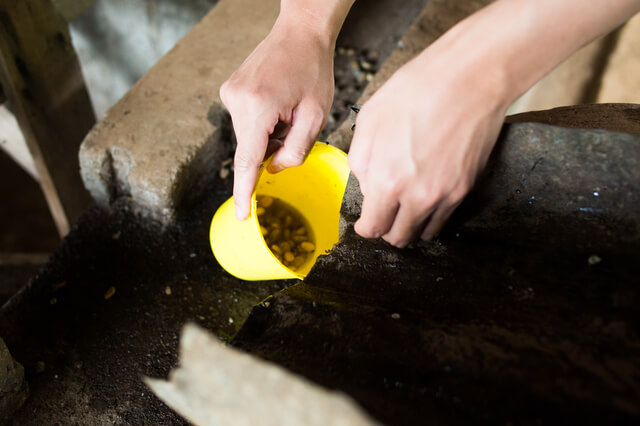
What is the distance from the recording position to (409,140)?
33.1 inches

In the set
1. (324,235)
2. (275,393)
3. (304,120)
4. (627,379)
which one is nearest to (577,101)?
(324,235)

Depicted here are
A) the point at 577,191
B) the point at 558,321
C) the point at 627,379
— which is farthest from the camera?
the point at 577,191

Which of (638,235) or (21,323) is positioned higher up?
(638,235)

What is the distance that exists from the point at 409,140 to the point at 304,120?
359 mm

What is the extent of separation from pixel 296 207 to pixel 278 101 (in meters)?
0.47

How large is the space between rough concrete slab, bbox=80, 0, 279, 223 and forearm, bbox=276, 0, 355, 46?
23.6 inches

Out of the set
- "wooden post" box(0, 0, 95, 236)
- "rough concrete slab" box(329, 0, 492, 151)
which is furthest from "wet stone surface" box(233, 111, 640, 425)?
"wooden post" box(0, 0, 95, 236)

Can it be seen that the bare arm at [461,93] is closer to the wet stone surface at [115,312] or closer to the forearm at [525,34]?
the forearm at [525,34]

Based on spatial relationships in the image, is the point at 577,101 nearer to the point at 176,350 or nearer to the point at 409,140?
the point at 409,140

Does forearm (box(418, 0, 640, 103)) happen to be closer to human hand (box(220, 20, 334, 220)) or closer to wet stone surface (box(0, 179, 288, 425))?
human hand (box(220, 20, 334, 220))

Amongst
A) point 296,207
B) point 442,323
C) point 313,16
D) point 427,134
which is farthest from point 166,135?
point 442,323

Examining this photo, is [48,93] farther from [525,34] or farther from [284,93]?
[525,34]

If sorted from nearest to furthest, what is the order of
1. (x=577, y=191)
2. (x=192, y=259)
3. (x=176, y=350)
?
(x=577, y=191), (x=176, y=350), (x=192, y=259)

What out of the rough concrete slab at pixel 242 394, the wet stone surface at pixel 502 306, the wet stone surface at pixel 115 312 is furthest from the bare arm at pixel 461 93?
the wet stone surface at pixel 115 312
